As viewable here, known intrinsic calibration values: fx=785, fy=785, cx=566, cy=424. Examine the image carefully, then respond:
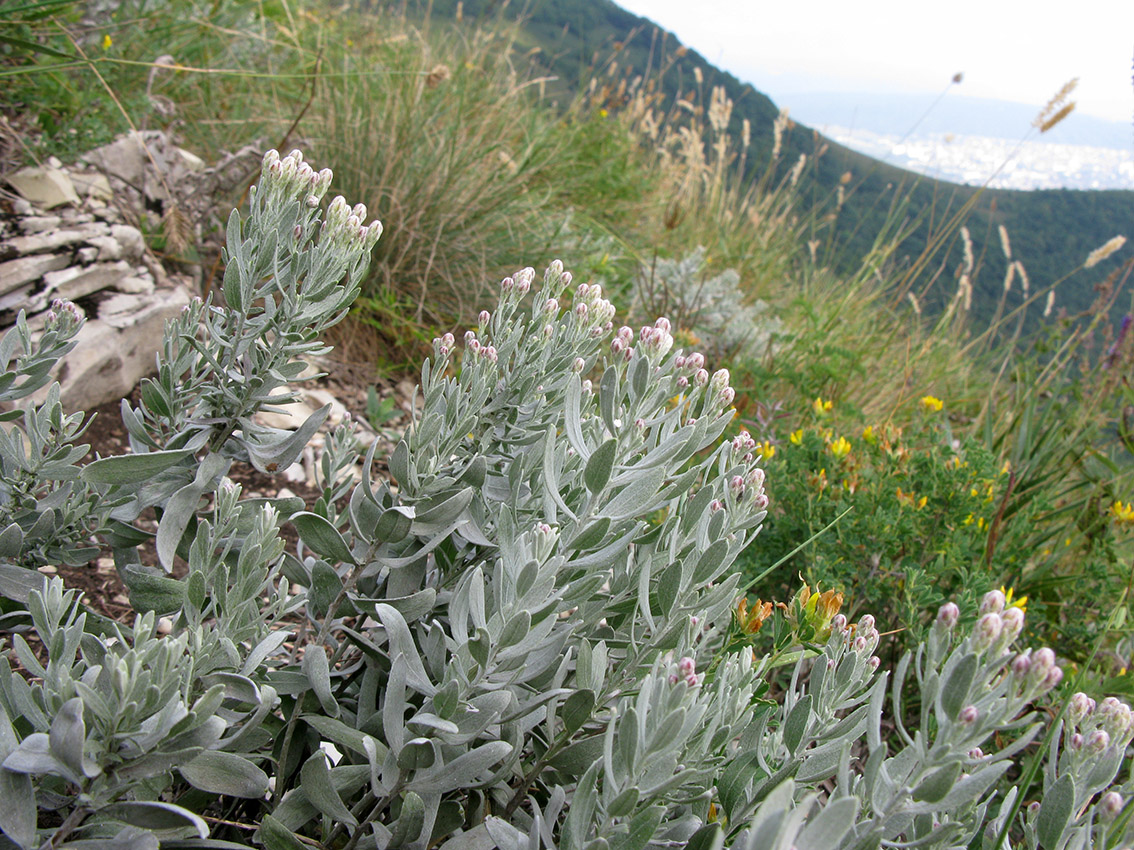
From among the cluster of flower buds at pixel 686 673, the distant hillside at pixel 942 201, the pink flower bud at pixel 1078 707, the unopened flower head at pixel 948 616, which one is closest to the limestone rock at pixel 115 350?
the cluster of flower buds at pixel 686 673

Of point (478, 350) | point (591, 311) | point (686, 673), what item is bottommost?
point (686, 673)

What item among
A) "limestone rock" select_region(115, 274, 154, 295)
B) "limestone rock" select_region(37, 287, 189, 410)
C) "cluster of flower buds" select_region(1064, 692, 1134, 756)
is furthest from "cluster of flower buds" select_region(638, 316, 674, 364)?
"limestone rock" select_region(115, 274, 154, 295)

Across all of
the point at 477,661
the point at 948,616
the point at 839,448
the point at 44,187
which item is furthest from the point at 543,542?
the point at 44,187

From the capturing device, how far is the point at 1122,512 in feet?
7.94

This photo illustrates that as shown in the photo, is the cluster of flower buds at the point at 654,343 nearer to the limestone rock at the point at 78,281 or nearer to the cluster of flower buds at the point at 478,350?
the cluster of flower buds at the point at 478,350

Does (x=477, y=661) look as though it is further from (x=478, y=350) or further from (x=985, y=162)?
(x=985, y=162)

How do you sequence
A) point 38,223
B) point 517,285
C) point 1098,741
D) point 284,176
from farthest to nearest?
1. point 38,223
2. point 517,285
3. point 284,176
4. point 1098,741

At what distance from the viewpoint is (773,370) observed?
12.5ft

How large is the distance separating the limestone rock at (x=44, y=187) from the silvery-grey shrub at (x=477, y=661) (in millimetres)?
1932

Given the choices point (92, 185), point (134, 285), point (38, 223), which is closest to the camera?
point (38, 223)

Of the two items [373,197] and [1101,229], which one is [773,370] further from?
[1101,229]

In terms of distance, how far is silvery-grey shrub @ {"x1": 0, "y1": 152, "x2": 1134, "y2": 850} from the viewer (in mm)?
847

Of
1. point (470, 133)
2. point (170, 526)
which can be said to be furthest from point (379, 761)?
point (470, 133)

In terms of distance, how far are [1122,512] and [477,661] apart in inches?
92.1
